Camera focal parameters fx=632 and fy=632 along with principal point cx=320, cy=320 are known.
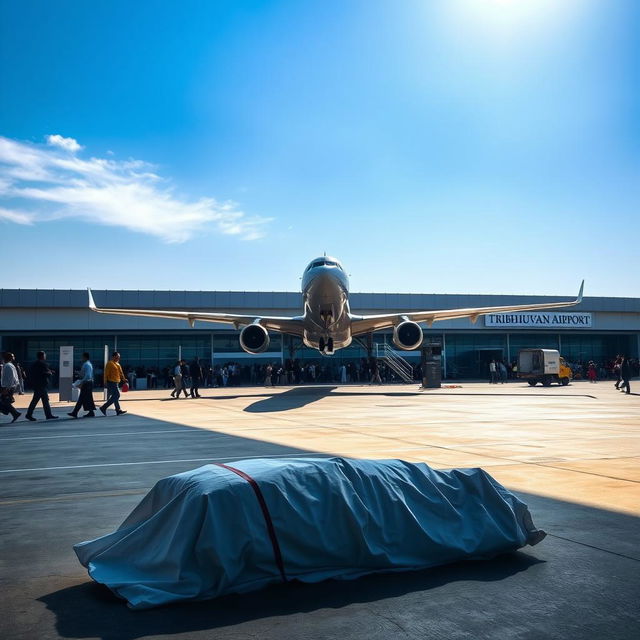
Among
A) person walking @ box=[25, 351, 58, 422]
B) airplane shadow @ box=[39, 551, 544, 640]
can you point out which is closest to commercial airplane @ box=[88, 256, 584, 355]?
person walking @ box=[25, 351, 58, 422]

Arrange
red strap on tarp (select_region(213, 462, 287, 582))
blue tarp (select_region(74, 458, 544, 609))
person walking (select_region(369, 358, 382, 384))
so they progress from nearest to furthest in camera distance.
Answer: blue tarp (select_region(74, 458, 544, 609)), red strap on tarp (select_region(213, 462, 287, 582)), person walking (select_region(369, 358, 382, 384))

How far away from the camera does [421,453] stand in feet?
30.6

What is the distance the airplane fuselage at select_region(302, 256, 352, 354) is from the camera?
26.9m

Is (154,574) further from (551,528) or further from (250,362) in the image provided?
(250,362)

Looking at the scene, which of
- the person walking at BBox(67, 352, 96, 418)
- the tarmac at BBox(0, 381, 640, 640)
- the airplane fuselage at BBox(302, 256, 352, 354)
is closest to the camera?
the tarmac at BBox(0, 381, 640, 640)

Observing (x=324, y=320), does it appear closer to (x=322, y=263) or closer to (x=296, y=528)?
(x=322, y=263)

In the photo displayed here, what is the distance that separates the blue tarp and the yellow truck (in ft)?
128

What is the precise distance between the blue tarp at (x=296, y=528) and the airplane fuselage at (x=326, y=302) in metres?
22.3

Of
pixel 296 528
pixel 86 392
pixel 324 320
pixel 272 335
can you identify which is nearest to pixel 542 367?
pixel 324 320

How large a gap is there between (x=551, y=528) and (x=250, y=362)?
165 feet

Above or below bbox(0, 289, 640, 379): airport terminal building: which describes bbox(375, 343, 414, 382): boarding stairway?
below

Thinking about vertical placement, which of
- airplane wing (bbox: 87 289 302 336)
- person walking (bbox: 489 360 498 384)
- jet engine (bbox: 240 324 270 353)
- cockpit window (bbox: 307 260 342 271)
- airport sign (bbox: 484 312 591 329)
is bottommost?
person walking (bbox: 489 360 498 384)

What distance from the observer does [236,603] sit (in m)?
3.74

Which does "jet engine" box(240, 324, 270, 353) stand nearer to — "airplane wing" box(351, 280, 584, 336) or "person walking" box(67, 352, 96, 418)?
"airplane wing" box(351, 280, 584, 336)
